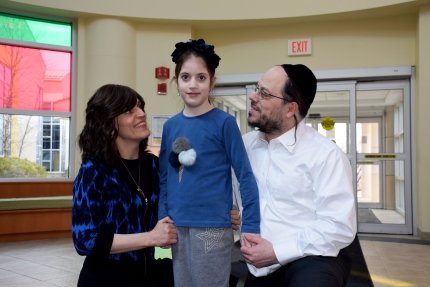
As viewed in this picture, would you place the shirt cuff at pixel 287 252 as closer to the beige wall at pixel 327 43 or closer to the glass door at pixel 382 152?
the glass door at pixel 382 152

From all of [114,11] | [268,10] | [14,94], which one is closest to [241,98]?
[268,10]

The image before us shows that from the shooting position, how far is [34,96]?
19.9 ft

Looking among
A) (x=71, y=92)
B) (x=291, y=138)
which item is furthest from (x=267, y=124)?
(x=71, y=92)

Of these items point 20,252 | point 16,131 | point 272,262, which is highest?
point 16,131

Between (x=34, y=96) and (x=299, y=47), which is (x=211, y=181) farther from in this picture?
(x=34, y=96)

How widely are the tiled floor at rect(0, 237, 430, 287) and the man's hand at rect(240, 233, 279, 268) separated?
2.34m

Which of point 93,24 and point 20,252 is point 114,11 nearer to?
point 93,24

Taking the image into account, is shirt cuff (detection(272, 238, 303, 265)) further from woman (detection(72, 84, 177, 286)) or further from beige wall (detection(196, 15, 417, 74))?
beige wall (detection(196, 15, 417, 74))

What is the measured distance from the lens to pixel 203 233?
158 centimetres

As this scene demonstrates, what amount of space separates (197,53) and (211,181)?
533 millimetres

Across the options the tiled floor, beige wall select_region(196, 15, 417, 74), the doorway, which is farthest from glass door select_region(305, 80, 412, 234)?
the tiled floor

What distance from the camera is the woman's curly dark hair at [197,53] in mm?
1693

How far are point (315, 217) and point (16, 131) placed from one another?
5.41 m

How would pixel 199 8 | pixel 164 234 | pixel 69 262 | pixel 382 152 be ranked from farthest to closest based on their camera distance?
pixel 382 152 < pixel 199 8 < pixel 69 262 < pixel 164 234
